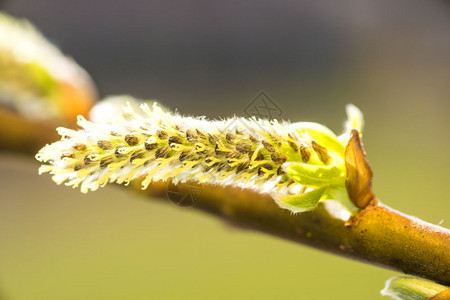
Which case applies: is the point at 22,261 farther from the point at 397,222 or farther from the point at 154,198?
the point at 397,222

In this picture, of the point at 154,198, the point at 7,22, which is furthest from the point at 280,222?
the point at 7,22

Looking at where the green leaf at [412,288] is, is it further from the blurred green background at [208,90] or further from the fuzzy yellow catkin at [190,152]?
the blurred green background at [208,90]

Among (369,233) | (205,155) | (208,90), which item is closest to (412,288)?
(369,233)

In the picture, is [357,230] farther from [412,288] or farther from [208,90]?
[208,90]

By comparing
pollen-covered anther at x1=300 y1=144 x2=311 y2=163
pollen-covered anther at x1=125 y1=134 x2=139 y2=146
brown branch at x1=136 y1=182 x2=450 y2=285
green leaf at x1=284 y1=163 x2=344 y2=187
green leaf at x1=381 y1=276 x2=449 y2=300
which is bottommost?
green leaf at x1=381 y1=276 x2=449 y2=300

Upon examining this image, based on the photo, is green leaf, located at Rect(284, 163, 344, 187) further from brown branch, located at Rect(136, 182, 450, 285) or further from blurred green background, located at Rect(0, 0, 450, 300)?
blurred green background, located at Rect(0, 0, 450, 300)

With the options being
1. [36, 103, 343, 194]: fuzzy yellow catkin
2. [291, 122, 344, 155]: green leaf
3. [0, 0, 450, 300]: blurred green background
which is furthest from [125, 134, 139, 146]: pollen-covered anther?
[0, 0, 450, 300]: blurred green background
